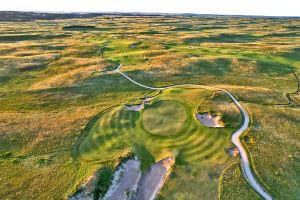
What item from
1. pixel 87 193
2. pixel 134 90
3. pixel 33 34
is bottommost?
pixel 87 193

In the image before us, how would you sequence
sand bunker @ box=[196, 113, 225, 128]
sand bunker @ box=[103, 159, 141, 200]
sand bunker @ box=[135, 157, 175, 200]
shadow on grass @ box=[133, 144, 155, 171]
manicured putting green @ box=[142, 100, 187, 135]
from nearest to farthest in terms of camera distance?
sand bunker @ box=[103, 159, 141, 200], sand bunker @ box=[135, 157, 175, 200], shadow on grass @ box=[133, 144, 155, 171], manicured putting green @ box=[142, 100, 187, 135], sand bunker @ box=[196, 113, 225, 128]

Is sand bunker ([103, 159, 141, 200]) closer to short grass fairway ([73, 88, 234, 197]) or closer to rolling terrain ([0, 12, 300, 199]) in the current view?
rolling terrain ([0, 12, 300, 199])

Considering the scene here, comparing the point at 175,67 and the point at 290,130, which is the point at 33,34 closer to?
the point at 175,67

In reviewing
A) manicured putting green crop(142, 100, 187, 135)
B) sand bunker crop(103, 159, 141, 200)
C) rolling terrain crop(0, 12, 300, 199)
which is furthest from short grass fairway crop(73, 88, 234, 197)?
sand bunker crop(103, 159, 141, 200)

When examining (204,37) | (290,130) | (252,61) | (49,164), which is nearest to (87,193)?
(49,164)

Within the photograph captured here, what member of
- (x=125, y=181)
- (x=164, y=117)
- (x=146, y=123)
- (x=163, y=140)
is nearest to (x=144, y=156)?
(x=163, y=140)

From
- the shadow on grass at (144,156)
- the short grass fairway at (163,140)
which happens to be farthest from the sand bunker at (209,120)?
the shadow on grass at (144,156)
